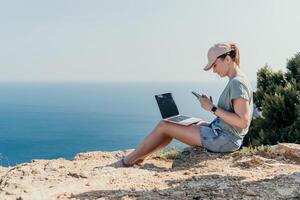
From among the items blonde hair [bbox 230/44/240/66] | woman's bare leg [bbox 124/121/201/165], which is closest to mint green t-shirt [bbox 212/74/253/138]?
blonde hair [bbox 230/44/240/66]

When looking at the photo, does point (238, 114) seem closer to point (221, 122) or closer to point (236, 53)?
point (221, 122)

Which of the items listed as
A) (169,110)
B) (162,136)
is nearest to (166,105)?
(169,110)

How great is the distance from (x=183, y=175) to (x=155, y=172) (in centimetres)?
51

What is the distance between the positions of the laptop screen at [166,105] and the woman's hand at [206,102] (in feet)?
1.87

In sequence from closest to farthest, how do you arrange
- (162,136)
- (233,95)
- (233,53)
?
(233,95)
(233,53)
(162,136)

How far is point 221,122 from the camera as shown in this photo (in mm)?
7375

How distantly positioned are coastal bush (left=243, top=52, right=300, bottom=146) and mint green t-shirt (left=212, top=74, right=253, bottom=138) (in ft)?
14.1

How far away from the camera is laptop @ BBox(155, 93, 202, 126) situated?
24.9 ft

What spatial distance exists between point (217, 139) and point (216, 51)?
1.23 meters

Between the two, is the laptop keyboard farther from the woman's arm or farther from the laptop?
the woman's arm

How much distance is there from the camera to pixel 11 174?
7246 millimetres

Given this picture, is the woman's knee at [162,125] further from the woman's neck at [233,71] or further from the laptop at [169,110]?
the woman's neck at [233,71]

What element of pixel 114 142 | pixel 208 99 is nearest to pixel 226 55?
pixel 208 99

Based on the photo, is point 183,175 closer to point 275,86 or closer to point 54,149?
point 275,86
